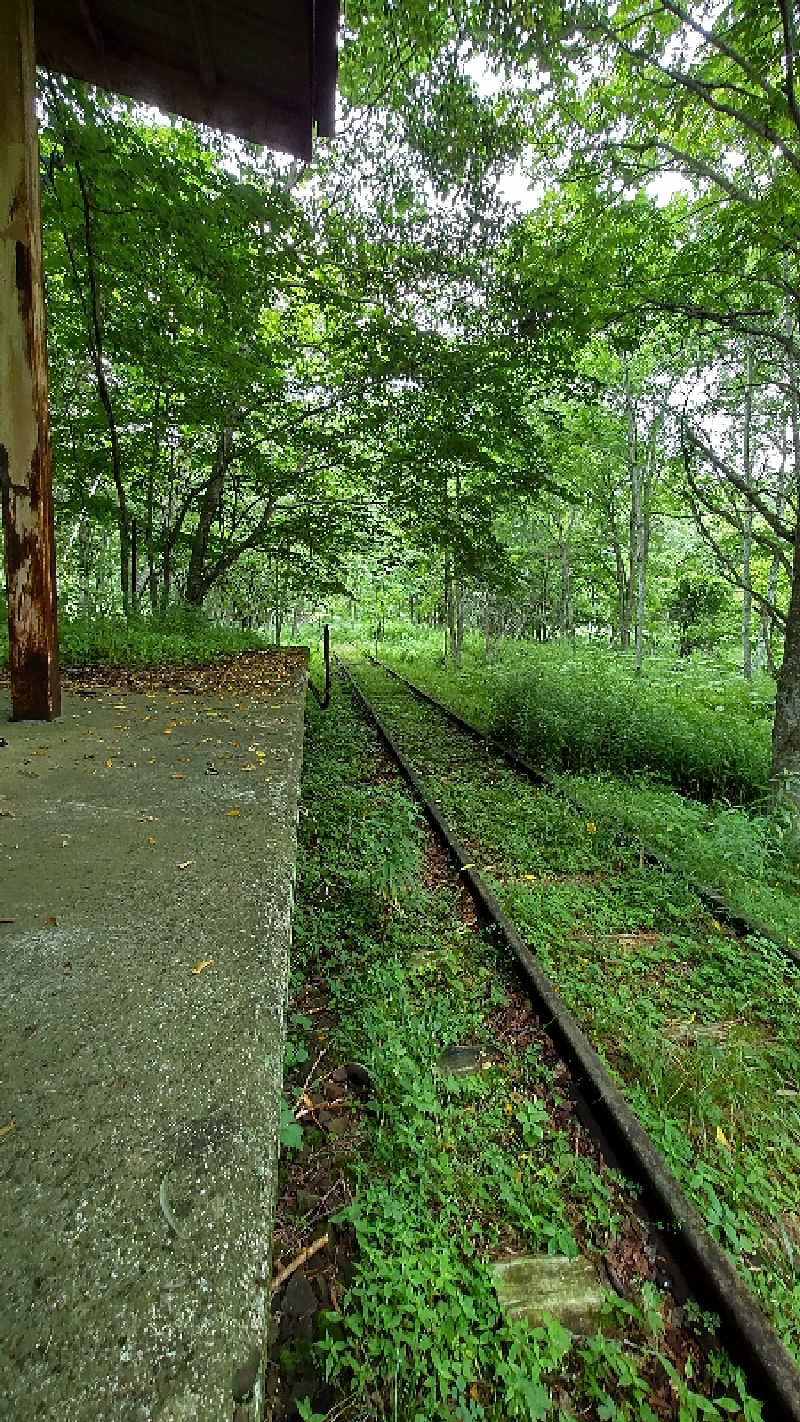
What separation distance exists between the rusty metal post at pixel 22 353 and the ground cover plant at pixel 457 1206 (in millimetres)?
2405

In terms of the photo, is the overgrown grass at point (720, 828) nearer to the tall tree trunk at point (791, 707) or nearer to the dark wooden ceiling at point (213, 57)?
the tall tree trunk at point (791, 707)

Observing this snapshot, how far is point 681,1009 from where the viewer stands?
2852mm

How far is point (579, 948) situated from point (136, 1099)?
107 inches

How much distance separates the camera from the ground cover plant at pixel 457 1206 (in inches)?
56.9

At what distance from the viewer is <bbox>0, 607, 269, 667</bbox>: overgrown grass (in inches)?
274

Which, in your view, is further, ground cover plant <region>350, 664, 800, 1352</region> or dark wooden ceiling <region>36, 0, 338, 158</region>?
dark wooden ceiling <region>36, 0, 338, 158</region>

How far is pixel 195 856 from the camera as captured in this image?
6.91 ft

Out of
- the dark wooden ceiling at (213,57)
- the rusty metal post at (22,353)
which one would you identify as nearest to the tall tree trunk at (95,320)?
the dark wooden ceiling at (213,57)

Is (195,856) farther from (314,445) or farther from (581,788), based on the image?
(314,445)

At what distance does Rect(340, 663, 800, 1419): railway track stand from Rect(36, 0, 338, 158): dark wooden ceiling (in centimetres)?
493

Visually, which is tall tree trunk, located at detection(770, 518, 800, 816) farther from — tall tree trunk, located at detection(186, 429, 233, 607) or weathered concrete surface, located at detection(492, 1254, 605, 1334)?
tall tree trunk, located at detection(186, 429, 233, 607)

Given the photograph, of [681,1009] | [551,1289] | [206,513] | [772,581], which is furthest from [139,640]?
[772,581]

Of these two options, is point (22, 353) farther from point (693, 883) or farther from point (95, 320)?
point (693, 883)

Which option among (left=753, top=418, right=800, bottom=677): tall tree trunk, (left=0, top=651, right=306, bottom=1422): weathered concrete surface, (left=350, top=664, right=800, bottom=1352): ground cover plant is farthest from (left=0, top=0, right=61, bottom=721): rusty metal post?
(left=753, top=418, right=800, bottom=677): tall tree trunk
